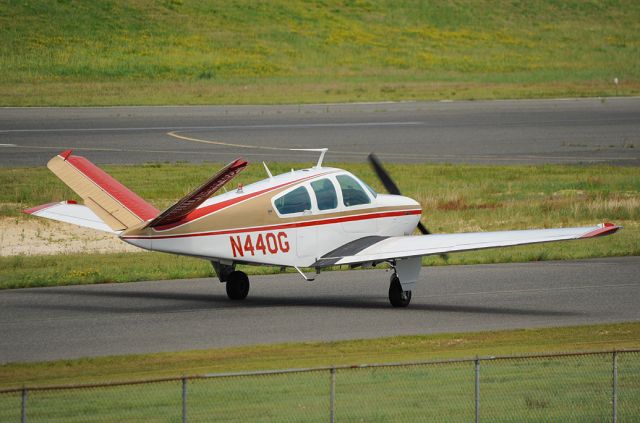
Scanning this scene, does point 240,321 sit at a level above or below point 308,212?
below

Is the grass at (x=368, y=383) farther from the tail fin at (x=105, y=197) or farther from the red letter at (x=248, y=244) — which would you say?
the tail fin at (x=105, y=197)

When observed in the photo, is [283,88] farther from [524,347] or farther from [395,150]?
[524,347]

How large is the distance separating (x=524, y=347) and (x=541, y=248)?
512 inches

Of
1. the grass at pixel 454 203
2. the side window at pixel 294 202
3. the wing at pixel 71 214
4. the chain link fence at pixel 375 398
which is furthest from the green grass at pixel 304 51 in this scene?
the chain link fence at pixel 375 398

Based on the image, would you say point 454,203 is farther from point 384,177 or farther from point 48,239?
point 48,239

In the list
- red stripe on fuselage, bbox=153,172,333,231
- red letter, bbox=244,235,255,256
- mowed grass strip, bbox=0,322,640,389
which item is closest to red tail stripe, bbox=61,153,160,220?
red stripe on fuselage, bbox=153,172,333,231

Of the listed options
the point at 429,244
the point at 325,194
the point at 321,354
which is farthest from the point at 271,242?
the point at 321,354

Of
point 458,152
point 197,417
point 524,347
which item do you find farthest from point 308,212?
point 458,152

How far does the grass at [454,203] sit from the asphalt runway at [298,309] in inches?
73.1

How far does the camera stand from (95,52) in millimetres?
87938

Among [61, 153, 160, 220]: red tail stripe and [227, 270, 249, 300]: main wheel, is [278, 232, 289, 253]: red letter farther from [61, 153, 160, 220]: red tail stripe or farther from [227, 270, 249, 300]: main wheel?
[61, 153, 160, 220]: red tail stripe

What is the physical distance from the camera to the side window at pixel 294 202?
24.0m

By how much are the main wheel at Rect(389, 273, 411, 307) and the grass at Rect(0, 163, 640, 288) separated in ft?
20.0

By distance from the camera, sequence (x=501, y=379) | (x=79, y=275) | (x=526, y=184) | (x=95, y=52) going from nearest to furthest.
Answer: (x=501, y=379), (x=79, y=275), (x=526, y=184), (x=95, y=52)
